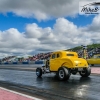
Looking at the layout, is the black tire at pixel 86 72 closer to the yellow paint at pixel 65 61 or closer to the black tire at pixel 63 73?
the yellow paint at pixel 65 61

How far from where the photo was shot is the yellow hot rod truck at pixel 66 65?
13.7 m

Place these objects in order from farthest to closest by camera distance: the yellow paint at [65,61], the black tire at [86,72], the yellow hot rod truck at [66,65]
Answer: the black tire at [86,72]
the yellow paint at [65,61]
the yellow hot rod truck at [66,65]

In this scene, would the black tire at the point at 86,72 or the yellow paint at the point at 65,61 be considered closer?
the yellow paint at the point at 65,61

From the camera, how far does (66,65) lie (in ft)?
46.0

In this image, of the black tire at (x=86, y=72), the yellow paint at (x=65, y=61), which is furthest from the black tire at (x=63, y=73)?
the black tire at (x=86, y=72)

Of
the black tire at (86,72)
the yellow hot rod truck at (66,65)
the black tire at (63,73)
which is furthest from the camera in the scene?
the black tire at (86,72)

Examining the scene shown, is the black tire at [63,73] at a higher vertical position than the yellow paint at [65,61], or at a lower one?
lower

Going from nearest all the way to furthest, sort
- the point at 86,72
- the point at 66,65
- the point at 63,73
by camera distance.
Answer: the point at 63,73, the point at 66,65, the point at 86,72

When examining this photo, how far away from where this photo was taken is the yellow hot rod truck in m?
13.7

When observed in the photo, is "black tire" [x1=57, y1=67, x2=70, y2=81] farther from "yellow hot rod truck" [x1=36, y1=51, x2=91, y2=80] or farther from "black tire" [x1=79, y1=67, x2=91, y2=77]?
"black tire" [x1=79, y1=67, x2=91, y2=77]

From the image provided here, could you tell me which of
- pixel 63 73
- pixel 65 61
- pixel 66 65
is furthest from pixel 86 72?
pixel 63 73

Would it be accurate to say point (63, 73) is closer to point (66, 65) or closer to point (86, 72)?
point (66, 65)

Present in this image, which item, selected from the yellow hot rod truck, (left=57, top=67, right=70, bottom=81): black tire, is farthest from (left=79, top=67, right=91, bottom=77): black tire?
→ (left=57, top=67, right=70, bottom=81): black tire

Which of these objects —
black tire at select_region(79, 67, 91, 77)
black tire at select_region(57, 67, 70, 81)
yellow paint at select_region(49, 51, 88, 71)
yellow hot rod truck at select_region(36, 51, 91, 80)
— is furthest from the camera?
black tire at select_region(79, 67, 91, 77)
